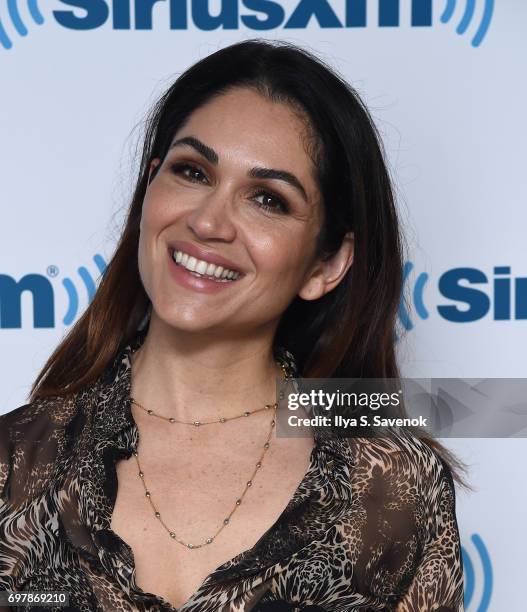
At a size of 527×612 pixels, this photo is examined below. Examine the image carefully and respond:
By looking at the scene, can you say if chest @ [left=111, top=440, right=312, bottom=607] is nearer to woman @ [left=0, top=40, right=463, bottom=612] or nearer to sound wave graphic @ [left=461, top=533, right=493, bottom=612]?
woman @ [left=0, top=40, right=463, bottom=612]

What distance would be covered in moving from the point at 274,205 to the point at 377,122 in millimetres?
634

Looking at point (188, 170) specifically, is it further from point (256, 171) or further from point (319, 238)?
point (319, 238)

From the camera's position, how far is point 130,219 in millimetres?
1440

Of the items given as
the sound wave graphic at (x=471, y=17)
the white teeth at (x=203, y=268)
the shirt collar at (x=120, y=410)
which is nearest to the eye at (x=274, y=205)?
the white teeth at (x=203, y=268)

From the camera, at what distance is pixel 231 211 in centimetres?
126

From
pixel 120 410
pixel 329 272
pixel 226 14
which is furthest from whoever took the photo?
pixel 226 14

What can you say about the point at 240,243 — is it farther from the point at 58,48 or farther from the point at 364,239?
the point at 58,48

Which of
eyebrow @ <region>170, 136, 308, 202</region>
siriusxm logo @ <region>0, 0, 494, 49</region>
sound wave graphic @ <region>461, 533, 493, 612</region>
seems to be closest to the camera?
eyebrow @ <region>170, 136, 308, 202</region>

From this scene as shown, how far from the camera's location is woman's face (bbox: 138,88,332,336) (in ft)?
4.11

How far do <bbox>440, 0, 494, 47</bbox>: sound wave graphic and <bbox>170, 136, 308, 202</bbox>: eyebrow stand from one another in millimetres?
749

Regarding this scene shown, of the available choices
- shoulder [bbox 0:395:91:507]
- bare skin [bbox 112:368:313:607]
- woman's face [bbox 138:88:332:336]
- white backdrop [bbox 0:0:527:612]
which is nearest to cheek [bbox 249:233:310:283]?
woman's face [bbox 138:88:332:336]

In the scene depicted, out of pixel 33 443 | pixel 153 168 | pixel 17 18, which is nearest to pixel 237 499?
pixel 33 443

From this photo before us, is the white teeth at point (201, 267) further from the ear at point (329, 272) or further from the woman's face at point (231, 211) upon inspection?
the ear at point (329, 272)

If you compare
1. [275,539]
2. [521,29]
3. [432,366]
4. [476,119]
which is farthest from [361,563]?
[521,29]
